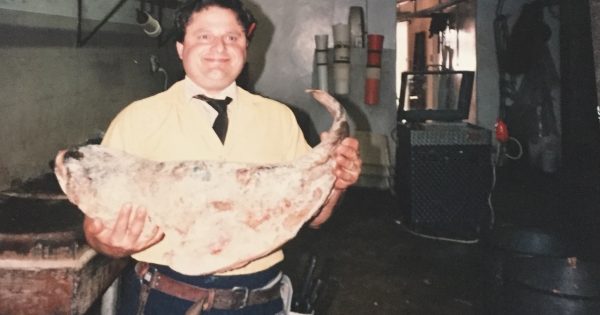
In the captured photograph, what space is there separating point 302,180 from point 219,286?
444mm

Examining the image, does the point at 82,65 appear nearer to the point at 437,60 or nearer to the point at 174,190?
the point at 174,190

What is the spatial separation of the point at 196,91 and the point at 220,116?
114 mm

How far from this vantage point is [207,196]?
1.17 metres

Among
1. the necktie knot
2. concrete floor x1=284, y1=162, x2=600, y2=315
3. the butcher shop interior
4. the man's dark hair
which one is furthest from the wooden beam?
the necktie knot

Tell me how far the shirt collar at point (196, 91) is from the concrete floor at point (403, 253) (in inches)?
43.7

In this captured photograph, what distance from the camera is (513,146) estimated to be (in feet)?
24.2

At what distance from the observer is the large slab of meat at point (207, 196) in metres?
1.13

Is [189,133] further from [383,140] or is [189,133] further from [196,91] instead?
[383,140]

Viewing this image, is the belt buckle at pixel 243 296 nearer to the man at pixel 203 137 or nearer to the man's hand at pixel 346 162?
the man at pixel 203 137

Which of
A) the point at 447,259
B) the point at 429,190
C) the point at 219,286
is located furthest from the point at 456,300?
the point at 219,286

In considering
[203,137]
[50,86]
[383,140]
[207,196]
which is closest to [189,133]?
[203,137]

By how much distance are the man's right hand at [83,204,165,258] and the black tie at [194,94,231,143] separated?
35 centimetres

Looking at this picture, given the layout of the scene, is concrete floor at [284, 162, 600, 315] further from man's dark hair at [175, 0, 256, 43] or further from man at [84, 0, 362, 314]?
man's dark hair at [175, 0, 256, 43]

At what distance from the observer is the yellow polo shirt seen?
4.35ft
